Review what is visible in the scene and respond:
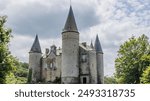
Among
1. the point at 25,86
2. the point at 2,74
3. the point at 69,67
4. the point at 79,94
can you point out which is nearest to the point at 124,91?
the point at 79,94

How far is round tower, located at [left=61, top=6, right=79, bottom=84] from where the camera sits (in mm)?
51591

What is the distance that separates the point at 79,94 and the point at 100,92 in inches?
22.1

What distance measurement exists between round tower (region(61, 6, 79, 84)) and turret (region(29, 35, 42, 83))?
10.1 m

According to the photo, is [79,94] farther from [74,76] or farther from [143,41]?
[74,76]

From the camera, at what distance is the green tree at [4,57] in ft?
76.6

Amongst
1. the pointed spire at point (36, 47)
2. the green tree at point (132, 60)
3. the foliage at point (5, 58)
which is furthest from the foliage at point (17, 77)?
the green tree at point (132, 60)

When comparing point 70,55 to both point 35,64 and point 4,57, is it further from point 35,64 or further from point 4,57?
point 4,57

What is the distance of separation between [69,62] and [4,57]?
2836cm

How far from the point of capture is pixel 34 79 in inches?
2370

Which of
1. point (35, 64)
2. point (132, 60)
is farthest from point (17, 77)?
point (132, 60)

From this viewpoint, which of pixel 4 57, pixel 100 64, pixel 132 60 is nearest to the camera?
pixel 4 57

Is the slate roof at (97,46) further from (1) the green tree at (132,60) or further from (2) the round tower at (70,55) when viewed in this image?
(1) the green tree at (132,60)

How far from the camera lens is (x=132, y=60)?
43.0 metres

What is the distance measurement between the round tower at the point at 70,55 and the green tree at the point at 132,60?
9130mm
